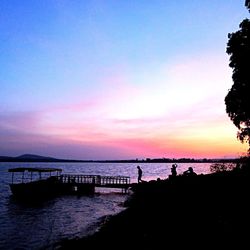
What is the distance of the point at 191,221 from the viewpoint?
1730 centimetres

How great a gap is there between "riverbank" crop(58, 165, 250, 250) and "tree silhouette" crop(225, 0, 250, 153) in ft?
18.1

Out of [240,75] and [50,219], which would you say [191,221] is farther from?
[50,219]

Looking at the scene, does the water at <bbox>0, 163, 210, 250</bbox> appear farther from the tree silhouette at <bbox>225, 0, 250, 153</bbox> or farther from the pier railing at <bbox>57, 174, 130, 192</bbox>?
the tree silhouette at <bbox>225, 0, 250, 153</bbox>

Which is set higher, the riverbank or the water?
the riverbank

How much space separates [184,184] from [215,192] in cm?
634

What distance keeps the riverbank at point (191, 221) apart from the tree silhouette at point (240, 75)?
18.1 feet

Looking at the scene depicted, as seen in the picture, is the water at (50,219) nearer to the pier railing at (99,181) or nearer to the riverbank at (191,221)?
the pier railing at (99,181)

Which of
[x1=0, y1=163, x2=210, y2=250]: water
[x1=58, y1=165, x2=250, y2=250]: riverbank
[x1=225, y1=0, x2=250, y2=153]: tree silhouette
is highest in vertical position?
[x1=225, y1=0, x2=250, y2=153]: tree silhouette

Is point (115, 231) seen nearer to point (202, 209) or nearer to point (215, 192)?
point (202, 209)

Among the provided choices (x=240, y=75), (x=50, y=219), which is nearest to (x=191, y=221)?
(x=240, y=75)

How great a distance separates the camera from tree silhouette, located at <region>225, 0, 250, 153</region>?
2859cm

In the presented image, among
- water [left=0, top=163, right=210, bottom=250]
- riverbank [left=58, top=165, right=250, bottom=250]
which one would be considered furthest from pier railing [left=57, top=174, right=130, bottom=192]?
riverbank [left=58, top=165, right=250, bottom=250]

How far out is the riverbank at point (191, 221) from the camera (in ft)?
46.5

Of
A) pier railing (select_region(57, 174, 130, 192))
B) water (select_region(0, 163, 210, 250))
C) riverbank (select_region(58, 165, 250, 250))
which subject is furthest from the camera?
pier railing (select_region(57, 174, 130, 192))
